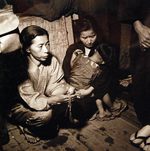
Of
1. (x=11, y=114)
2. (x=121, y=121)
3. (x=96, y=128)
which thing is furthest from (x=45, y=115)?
(x=121, y=121)

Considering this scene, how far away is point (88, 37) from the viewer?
226 centimetres

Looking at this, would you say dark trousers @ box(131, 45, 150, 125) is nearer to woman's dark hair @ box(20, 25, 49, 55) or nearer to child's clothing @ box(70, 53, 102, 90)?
child's clothing @ box(70, 53, 102, 90)

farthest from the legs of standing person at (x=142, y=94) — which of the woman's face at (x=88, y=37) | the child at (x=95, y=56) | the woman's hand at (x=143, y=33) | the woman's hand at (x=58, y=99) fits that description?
the woman's hand at (x=58, y=99)

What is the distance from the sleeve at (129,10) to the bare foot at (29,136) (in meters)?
1.97

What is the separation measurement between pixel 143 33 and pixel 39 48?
126 centimetres

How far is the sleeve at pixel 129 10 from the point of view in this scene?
1974mm

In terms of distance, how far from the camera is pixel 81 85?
7.98 feet

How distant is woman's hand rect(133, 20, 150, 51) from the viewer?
6.45 ft

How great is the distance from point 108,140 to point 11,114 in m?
1.36

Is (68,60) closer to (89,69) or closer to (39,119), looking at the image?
(89,69)

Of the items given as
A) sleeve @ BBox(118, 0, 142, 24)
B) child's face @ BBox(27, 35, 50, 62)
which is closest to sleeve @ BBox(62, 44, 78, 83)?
child's face @ BBox(27, 35, 50, 62)

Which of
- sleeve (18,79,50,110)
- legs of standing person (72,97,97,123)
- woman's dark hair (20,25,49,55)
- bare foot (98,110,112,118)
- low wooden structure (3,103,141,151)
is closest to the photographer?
woman's dark hair (20,25,49,55)

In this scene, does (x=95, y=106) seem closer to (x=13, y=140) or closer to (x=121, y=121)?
(x=121, y=121)

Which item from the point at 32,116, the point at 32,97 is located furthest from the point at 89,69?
the point at 32,116
